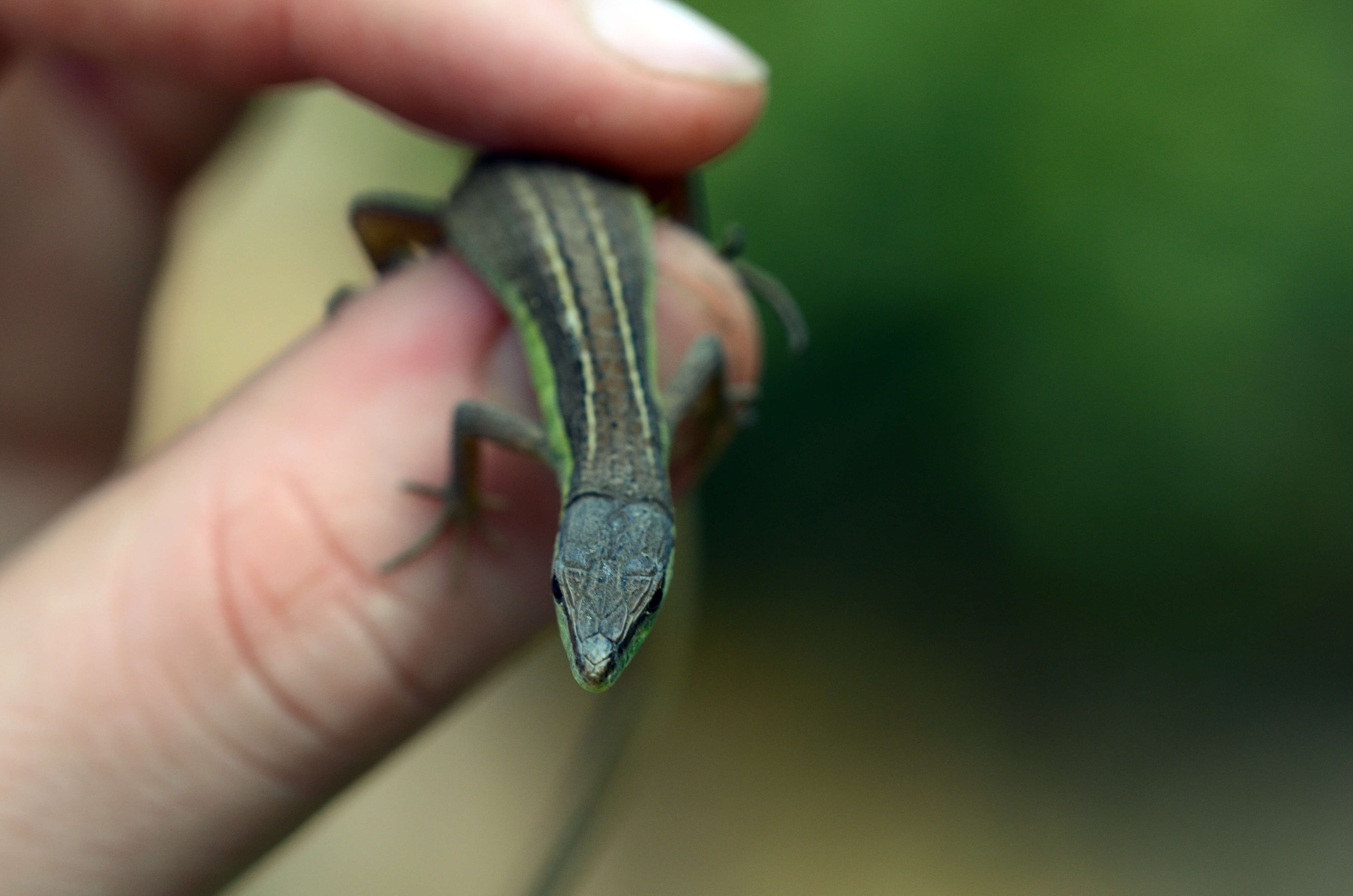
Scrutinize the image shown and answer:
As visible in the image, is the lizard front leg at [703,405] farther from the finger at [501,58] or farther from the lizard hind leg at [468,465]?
the finger at [501,58]

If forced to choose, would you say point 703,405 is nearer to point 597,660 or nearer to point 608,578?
point 608,578

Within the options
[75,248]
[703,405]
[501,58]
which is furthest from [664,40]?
[75,248]

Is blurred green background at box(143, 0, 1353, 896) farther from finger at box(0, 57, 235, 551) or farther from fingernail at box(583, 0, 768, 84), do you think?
fingernail at box(583, 0, 768, 84)

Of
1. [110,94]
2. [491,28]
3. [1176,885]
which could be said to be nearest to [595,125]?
[491,28]

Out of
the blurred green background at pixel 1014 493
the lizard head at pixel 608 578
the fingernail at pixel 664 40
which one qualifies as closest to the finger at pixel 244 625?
the lizard head at pixel 608 578

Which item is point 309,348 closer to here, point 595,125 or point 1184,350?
point 595,125

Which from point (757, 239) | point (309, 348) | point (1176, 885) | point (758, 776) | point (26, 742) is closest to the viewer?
point (26, 742)
